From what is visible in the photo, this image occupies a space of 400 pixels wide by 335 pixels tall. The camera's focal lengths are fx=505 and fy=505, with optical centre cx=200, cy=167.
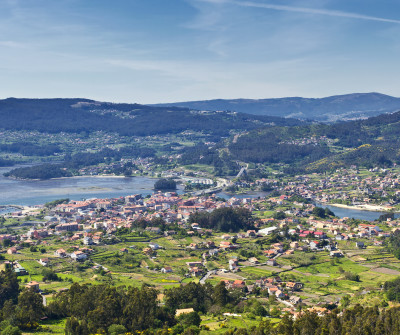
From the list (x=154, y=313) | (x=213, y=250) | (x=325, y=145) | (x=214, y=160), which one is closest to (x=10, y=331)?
(x=154, y=313)

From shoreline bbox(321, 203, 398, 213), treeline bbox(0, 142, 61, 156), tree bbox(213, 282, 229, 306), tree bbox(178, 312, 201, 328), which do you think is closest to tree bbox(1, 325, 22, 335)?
tree bbox(178, 312, 201, 328)

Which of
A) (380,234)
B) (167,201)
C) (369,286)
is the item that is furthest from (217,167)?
(369,286)

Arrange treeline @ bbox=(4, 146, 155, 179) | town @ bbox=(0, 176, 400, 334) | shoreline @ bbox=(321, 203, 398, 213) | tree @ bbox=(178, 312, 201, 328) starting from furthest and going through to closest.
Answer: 1. treeline @ bbox=(4, 146, 155, 179)
2. shoreline @ bbox=(321, 203, 398, 213)
3. town @ bbox=(0, 176, 400, 334)
4. tree @ bbox=(178, 312, 201, 328)

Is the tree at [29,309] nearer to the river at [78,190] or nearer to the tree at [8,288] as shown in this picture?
the tree at [8,288]

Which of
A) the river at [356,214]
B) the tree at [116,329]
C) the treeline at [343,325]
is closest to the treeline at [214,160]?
the river at [356,214]

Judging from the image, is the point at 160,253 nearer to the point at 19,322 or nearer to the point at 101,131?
the point at 19,322

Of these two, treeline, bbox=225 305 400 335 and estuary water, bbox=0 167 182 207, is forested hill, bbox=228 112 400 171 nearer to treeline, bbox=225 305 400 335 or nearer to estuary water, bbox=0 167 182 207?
estuary water, bbox=0 167 182 207
